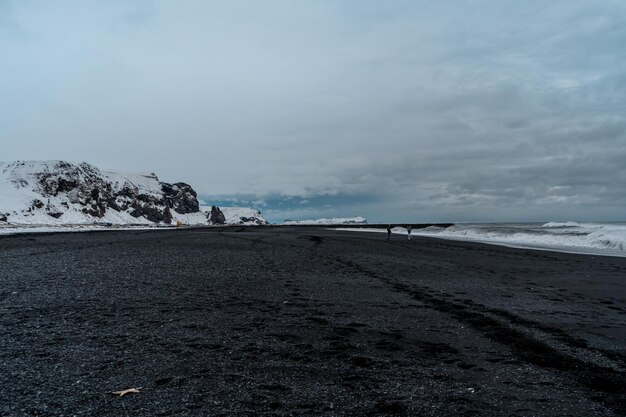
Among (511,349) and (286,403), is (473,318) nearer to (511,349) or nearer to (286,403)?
(511,349)

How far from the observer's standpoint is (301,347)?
611 centimetres

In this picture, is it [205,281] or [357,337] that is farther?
[205,281]

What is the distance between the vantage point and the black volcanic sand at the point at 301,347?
13.9 ft

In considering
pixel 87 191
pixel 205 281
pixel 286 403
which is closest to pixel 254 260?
pixel 205 281

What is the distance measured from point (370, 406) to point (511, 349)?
3.31 meters

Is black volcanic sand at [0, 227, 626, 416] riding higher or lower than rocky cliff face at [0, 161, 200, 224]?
lower

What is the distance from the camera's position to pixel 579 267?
64.5ft

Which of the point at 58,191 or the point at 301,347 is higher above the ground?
the point at 58,191

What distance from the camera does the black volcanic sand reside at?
4.23 meters

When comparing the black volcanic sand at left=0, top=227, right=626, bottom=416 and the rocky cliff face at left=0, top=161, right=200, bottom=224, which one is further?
the rocky cliff face at left=0, top=161, right=200, bottom=224

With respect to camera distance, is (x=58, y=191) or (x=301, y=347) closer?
(x=301, y=347)

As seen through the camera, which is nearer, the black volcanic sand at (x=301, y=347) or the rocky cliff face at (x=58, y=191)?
the black volcanic sand at (x=301, y=347)

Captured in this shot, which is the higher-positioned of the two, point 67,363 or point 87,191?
point 87,191

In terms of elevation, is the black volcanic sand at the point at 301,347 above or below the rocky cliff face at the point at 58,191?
below
